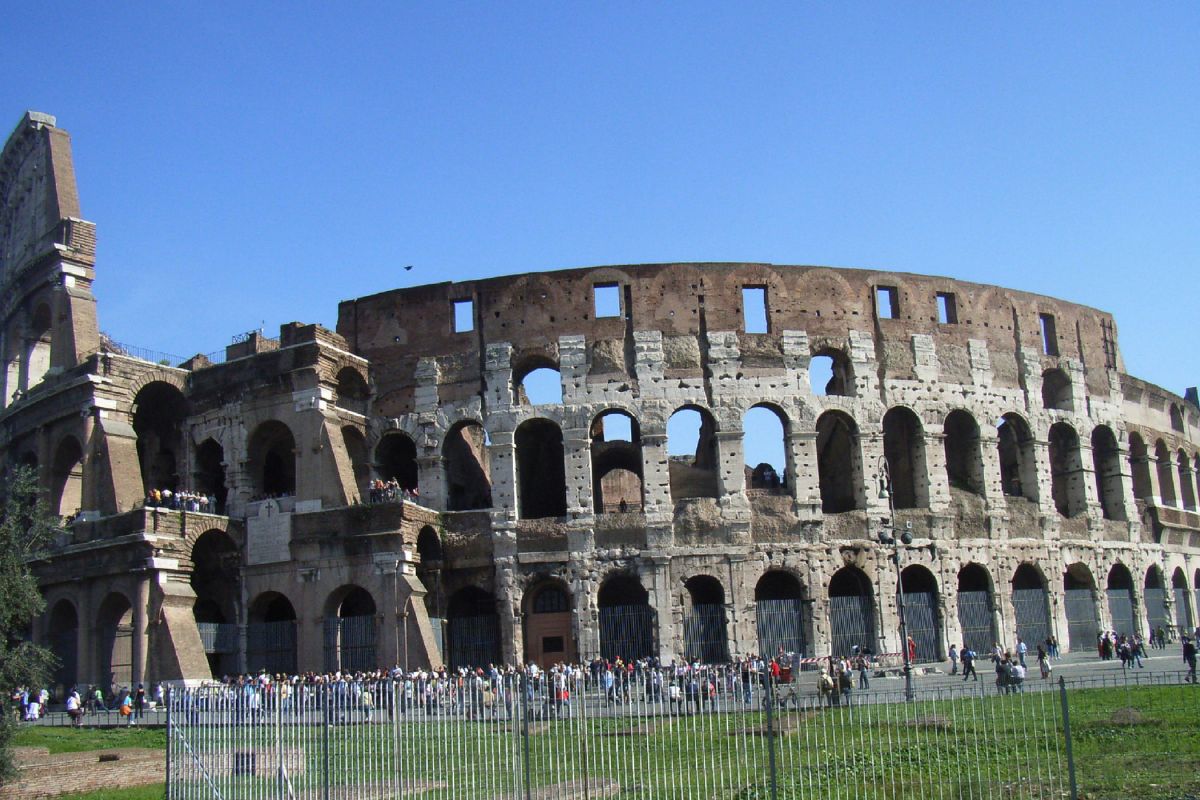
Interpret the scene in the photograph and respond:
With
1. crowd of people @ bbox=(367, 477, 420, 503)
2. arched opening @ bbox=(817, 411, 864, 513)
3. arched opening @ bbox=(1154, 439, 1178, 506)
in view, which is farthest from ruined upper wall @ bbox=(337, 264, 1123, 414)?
arched opening @ bbox=(1154, 439, 1178, 506)

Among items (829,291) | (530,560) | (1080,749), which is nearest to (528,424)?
(530,560)

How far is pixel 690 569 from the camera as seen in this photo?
2914 centimetres

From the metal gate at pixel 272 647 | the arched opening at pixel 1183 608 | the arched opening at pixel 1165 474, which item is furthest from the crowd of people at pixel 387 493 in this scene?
the arched opening at pixel 1165 474

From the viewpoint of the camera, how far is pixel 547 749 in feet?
40.0

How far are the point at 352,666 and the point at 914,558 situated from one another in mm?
14310

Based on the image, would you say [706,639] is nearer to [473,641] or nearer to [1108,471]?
[473,641]

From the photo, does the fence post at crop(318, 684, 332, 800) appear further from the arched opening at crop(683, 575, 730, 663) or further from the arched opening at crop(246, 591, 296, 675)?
the arched opening at crop(246, 591, 296, 675)

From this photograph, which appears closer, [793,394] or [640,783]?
[640,783]

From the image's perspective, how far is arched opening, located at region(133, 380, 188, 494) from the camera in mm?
33594

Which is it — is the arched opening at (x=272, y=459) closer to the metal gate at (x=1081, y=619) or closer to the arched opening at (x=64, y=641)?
the arched opening at (x=64, y=641)

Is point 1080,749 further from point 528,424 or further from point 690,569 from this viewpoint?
point 528,424

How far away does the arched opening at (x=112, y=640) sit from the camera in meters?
28.0

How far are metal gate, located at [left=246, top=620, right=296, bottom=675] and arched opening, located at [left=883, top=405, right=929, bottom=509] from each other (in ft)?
52.6

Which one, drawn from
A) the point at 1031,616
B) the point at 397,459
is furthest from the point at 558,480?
the point at 1031,616
